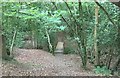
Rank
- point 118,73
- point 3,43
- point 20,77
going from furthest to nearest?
point 118,73 < point 3,43 < point 20,77

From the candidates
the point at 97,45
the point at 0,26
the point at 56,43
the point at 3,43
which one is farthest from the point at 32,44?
the point at 0,26

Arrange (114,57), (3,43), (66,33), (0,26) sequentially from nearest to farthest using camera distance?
(0,26) → (3,43) → (114,57) → (66,33)

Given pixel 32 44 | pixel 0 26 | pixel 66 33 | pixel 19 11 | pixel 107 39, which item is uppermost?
pixel 19 11

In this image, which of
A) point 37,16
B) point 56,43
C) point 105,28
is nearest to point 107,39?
point 105,28

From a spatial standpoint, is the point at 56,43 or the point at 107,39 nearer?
the point at 107,39

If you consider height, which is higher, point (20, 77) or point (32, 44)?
point (20, 77)

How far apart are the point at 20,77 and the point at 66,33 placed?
395 cm

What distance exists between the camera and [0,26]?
4.13 metres

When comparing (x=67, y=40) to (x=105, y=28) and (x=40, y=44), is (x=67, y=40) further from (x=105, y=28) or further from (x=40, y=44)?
(x=105, y=28)

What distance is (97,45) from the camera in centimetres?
600

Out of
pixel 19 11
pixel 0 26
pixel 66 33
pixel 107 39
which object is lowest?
pixel 66 33

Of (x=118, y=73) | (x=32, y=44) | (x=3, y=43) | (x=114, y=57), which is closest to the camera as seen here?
(x=3, y=43)

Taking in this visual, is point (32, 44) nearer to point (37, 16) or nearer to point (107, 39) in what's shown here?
point (107, 39)

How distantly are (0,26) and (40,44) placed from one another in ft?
13.2
